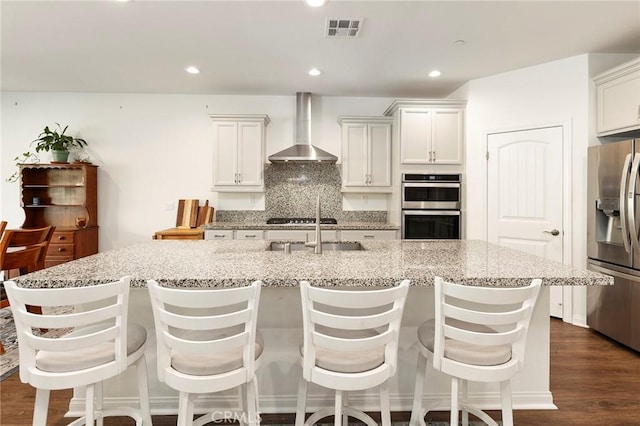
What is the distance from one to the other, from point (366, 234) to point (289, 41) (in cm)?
226

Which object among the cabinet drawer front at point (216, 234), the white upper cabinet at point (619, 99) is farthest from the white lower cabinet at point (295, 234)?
the white upper cabinet at point (619, 99)

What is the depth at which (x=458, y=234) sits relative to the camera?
4027 mm

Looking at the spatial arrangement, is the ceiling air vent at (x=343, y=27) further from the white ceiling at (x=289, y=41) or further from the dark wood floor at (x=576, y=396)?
the dark wood floor at (x=576, y=396)

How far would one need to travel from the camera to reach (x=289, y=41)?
3049 millimetres

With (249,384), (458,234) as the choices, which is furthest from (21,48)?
(458,234)

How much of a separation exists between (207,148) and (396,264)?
3.74 meters

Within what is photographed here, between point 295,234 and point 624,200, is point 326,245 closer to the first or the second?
point 295,234

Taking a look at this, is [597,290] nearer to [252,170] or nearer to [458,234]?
[458,234]

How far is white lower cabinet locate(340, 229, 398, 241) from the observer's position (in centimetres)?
407

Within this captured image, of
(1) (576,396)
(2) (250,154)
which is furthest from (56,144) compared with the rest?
(1) (576,396)

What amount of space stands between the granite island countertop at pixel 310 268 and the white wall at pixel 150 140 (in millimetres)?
2613

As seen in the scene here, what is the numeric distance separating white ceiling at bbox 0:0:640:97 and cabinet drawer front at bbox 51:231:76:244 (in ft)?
6.15

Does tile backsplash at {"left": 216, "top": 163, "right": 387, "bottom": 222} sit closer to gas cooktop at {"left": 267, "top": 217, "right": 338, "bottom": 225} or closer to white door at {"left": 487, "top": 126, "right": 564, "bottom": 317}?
gas cooktop at {"left": 267, "top": 217, "right": 338, "bottom": 225}

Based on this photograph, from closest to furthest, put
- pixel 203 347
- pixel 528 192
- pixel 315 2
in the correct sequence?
pixel 203 347, pixel 315 2, pixel 528 192
